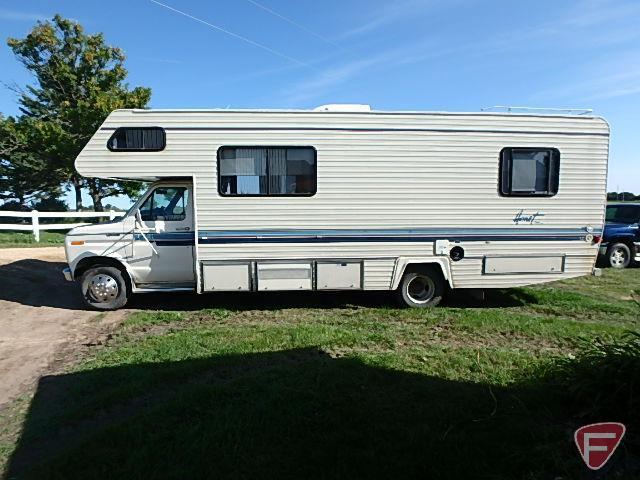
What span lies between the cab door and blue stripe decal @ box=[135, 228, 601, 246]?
0.02 m

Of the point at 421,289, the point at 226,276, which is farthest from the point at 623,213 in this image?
the point at 226,276

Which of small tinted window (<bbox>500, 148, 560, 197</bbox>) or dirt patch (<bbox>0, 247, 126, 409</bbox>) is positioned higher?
small tinted window (<bbox>500, 148, 560, 197</bbox>)

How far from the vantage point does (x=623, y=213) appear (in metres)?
12.8

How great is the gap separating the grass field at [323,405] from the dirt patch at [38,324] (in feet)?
1.45

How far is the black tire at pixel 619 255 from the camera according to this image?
1220cm

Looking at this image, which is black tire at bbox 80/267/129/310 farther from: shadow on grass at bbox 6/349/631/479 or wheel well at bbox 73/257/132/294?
shadow on grass at bbox 6/349/631/479

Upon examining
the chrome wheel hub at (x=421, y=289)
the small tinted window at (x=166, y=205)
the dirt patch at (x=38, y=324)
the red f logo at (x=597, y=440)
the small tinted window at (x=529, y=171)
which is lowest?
the dirt patch at (x=38, y=324)

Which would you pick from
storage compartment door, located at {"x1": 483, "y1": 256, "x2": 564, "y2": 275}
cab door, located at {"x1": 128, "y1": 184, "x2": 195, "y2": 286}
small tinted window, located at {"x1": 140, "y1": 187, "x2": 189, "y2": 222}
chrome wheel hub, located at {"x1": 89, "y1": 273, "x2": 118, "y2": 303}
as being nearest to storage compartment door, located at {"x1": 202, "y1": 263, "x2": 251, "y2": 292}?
cab door, located at {"x1": 128, "y1": 184, "x2": 195, "y2": 286}

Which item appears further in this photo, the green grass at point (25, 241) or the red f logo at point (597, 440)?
the green grass at point (25, 241)

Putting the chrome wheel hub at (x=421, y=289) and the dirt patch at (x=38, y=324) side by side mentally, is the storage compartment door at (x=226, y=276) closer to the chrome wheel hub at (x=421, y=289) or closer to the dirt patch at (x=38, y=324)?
the dirt patch at (x=38, y=324)

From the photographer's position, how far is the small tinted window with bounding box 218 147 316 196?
7027mm

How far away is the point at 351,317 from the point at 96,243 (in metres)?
4.37

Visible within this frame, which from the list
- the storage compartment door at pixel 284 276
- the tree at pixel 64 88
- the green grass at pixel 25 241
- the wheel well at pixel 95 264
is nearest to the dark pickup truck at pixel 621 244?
the storage compartment door at pixel 284 276

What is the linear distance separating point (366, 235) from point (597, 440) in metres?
4.99
